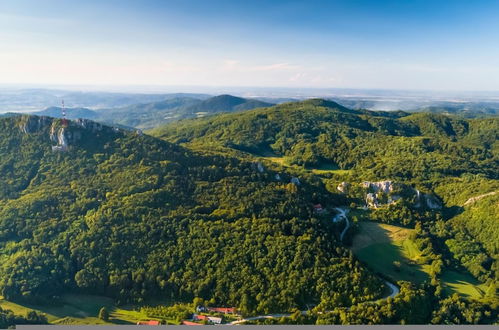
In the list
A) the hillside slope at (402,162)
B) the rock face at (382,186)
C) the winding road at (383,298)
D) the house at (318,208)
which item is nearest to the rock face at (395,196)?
the rock face at (382,186)

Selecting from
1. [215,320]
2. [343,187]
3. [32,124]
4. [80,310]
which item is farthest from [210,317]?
[32,124]

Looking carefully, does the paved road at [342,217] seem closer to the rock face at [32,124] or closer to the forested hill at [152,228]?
the forested hill at [152,228]

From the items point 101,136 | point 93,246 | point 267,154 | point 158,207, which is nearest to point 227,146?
point 267,154

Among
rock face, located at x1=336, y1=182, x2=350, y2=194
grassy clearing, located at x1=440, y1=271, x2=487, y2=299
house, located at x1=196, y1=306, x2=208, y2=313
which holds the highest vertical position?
rock face, located at x1=336, y1=182, x2=350, y2=194

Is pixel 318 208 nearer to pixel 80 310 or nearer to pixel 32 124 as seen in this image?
pixel 80 310

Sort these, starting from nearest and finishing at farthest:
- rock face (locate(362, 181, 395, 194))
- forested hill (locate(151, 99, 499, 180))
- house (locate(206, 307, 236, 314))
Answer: house (locate(206, 307, 236, 314)) → rock face (locate(362, 181, 395, 194)) → forested hill (locate(151, 99, 499, 180))

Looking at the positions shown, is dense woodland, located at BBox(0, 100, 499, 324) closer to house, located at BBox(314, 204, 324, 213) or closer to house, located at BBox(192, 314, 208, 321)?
house, located at BBox(314, 204, 324, 213)

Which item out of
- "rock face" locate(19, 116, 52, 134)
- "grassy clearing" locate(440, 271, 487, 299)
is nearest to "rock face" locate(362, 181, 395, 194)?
"grassy clearing" locate(440, 271, 487, 299)
